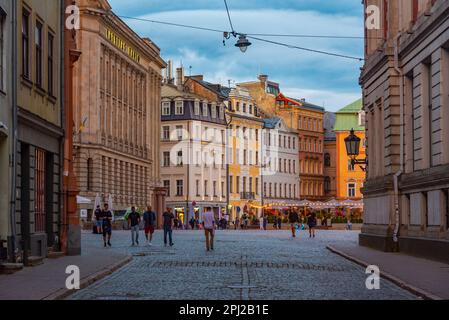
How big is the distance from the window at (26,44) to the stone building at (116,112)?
45.9 meters

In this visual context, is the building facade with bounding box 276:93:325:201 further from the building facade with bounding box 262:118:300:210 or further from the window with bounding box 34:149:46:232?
the window with bounding box 34:149:46:232

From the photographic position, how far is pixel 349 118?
137250 millimetres

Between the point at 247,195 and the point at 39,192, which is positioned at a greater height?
the point at 247,195

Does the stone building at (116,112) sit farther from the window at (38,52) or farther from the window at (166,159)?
the window at (38,52)

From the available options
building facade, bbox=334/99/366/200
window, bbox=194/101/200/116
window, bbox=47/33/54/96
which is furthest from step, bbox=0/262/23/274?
building facade, bbox=334/99/366/200

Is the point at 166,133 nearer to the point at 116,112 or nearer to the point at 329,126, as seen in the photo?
the point at 116,112

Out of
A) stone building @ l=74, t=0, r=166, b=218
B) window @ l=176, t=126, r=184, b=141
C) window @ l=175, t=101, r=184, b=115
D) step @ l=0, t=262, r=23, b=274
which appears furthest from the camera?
window @ l=176, t=126, r=184, b=141

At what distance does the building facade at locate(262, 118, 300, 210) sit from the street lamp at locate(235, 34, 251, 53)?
322 feet

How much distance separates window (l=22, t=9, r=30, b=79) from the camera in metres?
27.8

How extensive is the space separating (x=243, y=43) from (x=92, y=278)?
16.7 meters

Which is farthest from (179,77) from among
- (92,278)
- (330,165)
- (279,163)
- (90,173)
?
(92,278)

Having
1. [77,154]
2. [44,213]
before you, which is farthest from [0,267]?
[77,154]

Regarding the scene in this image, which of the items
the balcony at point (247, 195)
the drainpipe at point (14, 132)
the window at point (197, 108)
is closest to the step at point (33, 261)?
the drainpipe at point (14, 132)
